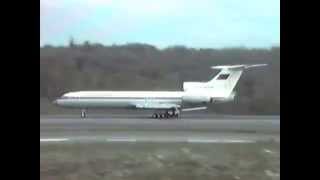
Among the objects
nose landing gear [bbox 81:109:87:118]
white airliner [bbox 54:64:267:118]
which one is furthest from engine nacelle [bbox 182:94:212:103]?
nose landing gear [bbox 81:109:87:118]

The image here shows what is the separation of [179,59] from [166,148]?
58 centimetres

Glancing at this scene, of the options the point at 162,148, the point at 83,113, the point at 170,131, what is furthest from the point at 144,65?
the point at 83,113

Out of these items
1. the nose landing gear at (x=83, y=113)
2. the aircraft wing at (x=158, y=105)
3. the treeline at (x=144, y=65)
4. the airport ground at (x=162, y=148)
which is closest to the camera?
the airport ground at (x=162, y=148)

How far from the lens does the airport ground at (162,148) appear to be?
168cm

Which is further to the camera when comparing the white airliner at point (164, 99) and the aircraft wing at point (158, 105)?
the aircraft wing at point (158, 105)

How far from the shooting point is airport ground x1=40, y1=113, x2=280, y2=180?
1683 millimetres

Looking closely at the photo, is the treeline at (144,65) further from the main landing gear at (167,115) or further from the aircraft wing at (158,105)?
the aircraft wing at (158,105)

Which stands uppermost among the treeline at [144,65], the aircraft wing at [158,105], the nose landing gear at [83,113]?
the treeline at [144,65]

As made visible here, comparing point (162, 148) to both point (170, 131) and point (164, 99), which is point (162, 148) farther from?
point (164, 99)

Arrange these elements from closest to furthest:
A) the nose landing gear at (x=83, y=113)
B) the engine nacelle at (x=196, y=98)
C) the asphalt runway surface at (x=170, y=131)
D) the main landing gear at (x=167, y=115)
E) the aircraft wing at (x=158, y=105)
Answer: the asphalt runway surface at (x=170, y=131) < the nose landing gear at (x=83, y=113) < the main landing gear at (x=167, y=115) < the aircraft wing at (x=158, y=105) < the engine nacelle at (x=196, y=98)

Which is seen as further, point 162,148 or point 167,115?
point 167,115

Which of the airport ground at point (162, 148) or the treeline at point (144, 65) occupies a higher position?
the treeline at point (144, 65)

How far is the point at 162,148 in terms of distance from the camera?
308 cm

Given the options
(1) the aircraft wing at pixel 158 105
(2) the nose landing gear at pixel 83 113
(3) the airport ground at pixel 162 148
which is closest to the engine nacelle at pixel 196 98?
(1) the aircraft wing at pixel 158 105
